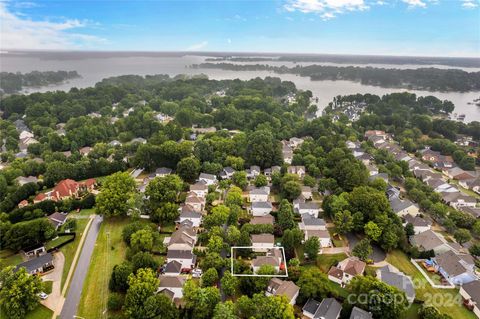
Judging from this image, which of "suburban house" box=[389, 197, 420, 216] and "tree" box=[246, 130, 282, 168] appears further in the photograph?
"tree" box=[246, 130, 282, 168]

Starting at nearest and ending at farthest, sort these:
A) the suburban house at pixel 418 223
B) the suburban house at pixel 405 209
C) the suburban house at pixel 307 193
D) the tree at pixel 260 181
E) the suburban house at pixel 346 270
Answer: the suburban house at pixel 346 270, the suburban house at pixel 418 223, the suburban house at pixel 405 209, the suburban house at pixel 307 193, the tree at pixel 260 181

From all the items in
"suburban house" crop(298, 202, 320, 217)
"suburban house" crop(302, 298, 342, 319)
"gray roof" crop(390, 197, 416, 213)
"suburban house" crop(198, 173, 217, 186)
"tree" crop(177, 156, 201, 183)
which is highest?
"tree" crop(177, 156, 201, 183)

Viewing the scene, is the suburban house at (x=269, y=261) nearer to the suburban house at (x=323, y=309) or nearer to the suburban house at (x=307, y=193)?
the suburban house at (x=323, y=309)

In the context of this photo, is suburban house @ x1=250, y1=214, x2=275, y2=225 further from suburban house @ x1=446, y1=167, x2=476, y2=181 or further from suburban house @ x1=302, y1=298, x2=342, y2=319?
suburban house @ x1=446, y1=167, x2=476, y2=181

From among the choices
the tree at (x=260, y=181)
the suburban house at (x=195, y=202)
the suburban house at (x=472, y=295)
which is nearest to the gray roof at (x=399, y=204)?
the suburban house at (x=472, y=295)

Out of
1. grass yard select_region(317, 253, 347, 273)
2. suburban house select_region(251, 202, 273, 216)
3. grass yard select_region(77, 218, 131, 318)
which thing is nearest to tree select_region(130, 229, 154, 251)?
grass yard select_region(77, 218, 131, 318)

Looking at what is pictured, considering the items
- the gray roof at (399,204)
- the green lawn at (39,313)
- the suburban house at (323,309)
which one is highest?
the gray roof at (399,204)

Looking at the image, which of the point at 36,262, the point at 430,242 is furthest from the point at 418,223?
the point at 36,262
